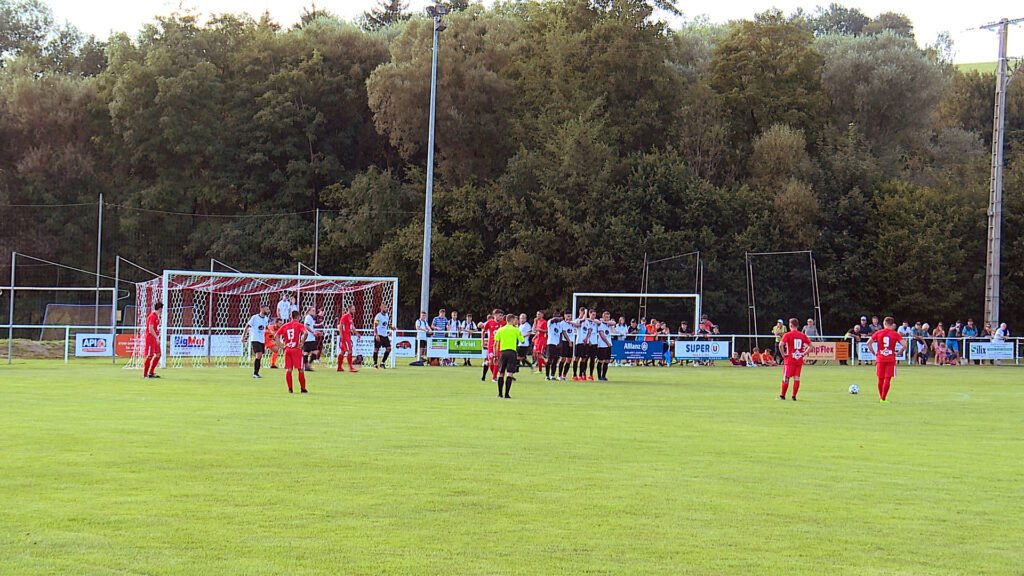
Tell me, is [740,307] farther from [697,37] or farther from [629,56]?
[697,37]

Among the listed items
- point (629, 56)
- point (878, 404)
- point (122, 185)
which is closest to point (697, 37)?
point (629, 56)

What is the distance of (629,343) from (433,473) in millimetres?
29810

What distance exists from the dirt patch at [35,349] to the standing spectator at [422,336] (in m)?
11.6

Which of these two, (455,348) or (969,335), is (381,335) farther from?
(969,335)

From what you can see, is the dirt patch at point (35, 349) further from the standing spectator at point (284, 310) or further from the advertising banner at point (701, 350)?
the advertising banner at point (701, 350)

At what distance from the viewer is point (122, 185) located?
57312 millimetres

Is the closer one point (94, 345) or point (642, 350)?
point (94, 345)

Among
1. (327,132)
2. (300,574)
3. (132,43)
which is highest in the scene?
(132,43)

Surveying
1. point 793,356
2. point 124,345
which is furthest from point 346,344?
point 793,356

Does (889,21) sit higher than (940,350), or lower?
higher

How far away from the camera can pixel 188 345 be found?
36.4m

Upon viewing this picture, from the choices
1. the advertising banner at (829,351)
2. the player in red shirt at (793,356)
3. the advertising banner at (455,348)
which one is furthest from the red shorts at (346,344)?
the advertising banner at (829,351)

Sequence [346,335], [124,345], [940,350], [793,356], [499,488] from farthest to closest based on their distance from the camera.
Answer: [940,350], [124,345], [346,335], [793,356], [499,488]

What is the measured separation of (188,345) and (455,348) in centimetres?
795
